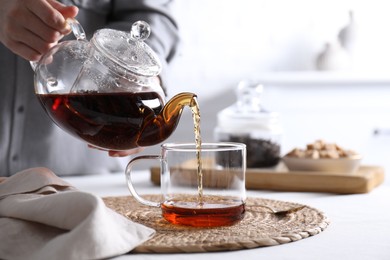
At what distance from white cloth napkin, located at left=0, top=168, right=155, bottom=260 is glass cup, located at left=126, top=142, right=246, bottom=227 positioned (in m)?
0.10

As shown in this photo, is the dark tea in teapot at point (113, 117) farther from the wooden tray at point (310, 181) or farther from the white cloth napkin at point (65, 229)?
the wooden tray at point (310, 181)

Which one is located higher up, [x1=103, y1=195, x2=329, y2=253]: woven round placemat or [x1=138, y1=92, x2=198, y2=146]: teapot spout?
[x1=138, y1=92, x2=198, y2=146]: teapot spout

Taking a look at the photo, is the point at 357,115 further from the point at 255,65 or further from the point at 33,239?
the point at 33,239

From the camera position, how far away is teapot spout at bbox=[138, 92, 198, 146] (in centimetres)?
94

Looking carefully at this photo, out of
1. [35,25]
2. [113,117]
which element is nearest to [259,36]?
[35,25]

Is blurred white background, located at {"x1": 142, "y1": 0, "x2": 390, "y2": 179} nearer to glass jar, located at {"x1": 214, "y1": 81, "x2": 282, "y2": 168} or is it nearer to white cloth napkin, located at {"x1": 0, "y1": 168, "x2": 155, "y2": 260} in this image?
glass jar, located at {"x1": 214, "y1": 81, "x2": 282, "y2": 168}

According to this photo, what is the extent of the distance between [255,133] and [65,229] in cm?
85

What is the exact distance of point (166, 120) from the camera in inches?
37.8

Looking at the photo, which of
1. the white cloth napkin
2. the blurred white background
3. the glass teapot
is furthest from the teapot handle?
the blurred white background

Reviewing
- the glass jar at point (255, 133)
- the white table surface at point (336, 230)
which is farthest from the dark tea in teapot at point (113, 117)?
the glass jar at point (255, 133)

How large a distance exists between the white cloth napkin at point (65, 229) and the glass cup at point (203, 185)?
0.10 meters

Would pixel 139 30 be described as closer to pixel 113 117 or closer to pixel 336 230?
pixel 113 117

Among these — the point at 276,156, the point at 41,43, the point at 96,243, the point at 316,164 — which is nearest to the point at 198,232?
the point at 96,243

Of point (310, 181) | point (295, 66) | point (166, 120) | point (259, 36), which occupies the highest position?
point (259, 36)
